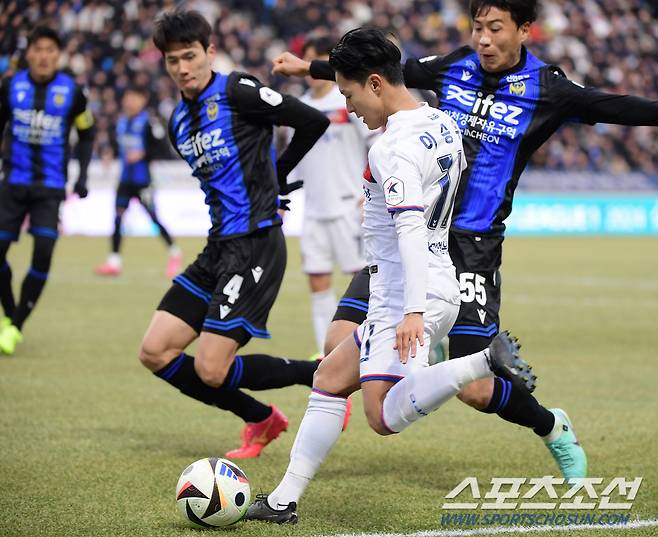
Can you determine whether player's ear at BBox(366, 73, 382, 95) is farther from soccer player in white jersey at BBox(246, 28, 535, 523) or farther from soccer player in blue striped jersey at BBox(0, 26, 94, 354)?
soccer player in blue striped jersey at BBox(0, 26, 94, 354)

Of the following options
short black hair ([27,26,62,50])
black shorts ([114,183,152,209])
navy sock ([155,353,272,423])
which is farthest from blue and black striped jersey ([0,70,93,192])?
black shorts ([114,183,152,209])

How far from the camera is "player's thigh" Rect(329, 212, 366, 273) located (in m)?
9.09

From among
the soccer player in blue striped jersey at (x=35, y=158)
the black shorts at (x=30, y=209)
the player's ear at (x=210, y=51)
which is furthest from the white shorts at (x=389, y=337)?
the black shorts at (x=30, y=209)

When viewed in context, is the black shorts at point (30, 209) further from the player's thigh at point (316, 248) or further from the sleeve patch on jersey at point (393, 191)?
the sleeve patch on jersey at point (393, 191)

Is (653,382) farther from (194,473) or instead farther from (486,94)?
(194,473)

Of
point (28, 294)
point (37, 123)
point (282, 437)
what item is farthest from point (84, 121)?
point (282, 437)

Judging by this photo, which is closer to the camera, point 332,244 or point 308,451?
point 308,451

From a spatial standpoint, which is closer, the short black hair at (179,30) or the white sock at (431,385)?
the white sock at (431,385)

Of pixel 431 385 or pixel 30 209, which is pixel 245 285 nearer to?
pixel 431 385

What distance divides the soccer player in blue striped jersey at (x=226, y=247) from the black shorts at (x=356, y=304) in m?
0.65

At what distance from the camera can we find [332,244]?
917cm

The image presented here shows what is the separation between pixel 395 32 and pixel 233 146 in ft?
57.1

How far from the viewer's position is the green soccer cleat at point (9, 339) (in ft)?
30.7

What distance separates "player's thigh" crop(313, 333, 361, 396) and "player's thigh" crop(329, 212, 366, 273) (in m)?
4.43
